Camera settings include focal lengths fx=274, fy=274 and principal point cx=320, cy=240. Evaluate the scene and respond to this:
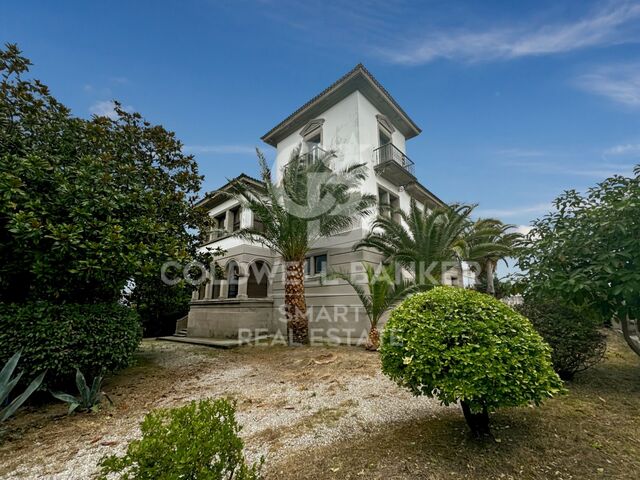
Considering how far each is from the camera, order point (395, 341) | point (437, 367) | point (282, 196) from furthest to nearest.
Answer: point (282, 196) < point (395, 341) < point (437, 367)

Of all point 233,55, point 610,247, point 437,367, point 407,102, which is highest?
point 407,102

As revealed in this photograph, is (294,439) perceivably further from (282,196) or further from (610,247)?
(282,196)

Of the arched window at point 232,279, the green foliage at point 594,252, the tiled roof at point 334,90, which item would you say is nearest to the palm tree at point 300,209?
the tiled roof at point 334,90

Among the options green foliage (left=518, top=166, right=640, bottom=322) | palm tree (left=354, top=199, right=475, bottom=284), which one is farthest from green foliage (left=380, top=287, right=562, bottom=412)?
palm tree (left=354, top=199, right=475, bottom=284)

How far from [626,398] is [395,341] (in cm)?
451

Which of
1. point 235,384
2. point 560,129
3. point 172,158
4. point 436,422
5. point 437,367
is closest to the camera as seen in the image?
point 437,367

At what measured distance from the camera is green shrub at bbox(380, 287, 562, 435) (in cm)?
274

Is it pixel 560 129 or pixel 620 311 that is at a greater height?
pixel 560 129

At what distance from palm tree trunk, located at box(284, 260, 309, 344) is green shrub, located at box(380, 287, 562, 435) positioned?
726cm

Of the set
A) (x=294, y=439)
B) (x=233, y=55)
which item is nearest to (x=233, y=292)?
(x=233, y=55)

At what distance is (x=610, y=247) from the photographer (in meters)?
4.96

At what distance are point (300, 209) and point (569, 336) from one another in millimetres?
8171

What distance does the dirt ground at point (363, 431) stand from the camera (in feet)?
9.23

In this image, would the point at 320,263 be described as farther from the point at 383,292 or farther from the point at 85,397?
the point at 85,397
